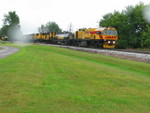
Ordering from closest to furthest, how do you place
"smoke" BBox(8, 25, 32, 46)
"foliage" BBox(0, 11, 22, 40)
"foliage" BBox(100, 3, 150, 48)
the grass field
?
the grass field, "foliage" BBox(100, 3, 150, 48), "smoke" BBox(8, 25, 32, 46), "foliage" BBox(0, 11, 22, 40)

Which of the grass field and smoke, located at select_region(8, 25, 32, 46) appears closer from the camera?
the grass field

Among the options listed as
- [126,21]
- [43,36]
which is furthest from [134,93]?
[43,36]

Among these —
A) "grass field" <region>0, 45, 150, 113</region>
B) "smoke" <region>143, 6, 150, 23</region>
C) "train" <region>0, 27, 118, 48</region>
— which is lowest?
"grass field" <region>0, 45, 150, 113</region>

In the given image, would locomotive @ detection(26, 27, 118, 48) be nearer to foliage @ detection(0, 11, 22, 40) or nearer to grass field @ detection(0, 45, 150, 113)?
grass field @ detection(0, 45, 150, 113)

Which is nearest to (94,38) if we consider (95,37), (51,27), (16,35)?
(95,37)

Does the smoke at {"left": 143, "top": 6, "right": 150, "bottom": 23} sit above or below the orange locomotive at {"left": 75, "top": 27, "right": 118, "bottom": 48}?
above

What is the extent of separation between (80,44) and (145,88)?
1478 inches

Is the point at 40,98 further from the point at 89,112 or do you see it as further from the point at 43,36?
the point at 43,36

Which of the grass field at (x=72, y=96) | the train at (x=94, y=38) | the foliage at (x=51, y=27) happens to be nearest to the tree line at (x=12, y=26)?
the foliage at (x=51, y=27)

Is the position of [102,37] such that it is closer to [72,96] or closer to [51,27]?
[72,96]

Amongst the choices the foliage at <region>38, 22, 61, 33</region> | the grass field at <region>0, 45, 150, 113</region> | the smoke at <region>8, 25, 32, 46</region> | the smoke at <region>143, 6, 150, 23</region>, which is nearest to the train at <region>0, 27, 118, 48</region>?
the smoke at <region>143, 6, 150, 23</region>

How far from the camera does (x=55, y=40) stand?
66.7 metres

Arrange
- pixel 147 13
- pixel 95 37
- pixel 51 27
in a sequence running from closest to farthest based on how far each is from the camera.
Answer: pixel 95 37, pixel 147 13, pixel 51 27

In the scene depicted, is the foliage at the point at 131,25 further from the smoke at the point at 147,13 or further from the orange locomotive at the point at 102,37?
the orange locomotive at the point at 102,37
